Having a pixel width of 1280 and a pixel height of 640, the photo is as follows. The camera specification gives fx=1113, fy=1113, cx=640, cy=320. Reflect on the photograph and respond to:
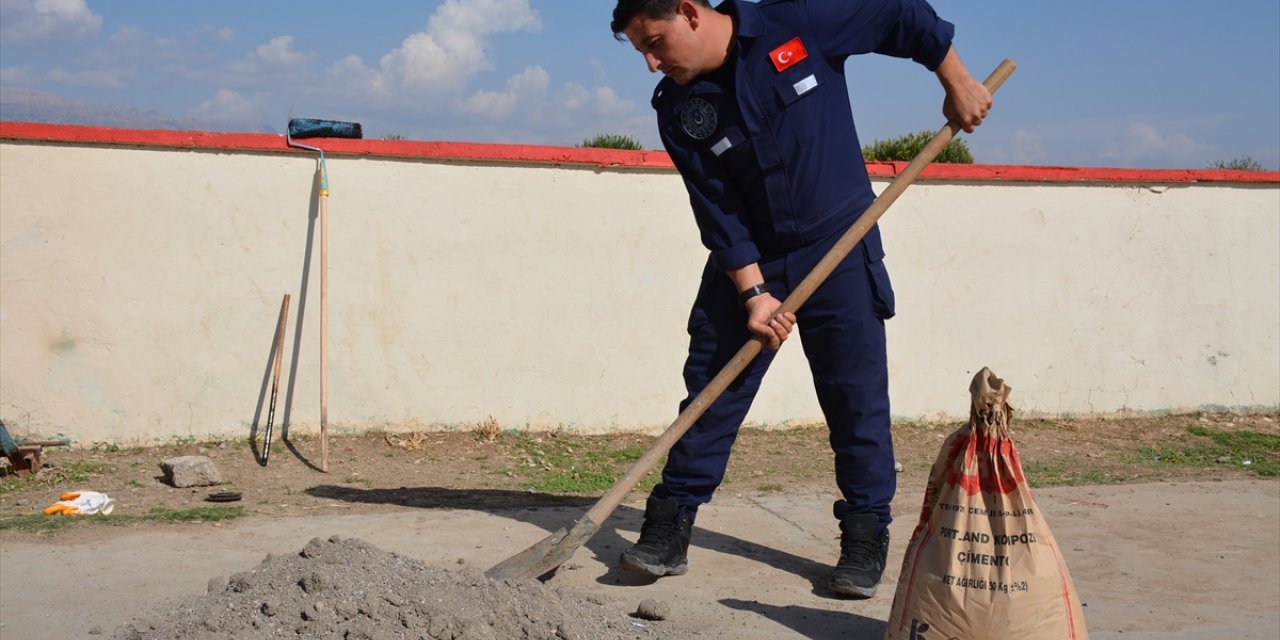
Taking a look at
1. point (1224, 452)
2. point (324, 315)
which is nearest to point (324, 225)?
point (324, 315)

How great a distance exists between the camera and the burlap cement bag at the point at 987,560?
9.76 ft

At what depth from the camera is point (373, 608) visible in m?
3.05

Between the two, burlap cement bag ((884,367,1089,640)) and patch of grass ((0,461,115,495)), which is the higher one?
burlap cement bag ((884,367,1089,640))

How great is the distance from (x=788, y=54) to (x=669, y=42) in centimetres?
42

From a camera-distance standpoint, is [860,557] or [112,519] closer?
[860,557]

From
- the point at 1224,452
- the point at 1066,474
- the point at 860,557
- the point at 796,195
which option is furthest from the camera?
the point at 1224,452

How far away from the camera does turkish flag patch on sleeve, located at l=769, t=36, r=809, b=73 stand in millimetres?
3760

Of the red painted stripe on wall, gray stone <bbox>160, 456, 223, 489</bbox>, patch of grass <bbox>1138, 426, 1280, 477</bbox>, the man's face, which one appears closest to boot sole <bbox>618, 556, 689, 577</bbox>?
the man's face

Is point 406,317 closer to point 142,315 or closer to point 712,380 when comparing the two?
point 142,315

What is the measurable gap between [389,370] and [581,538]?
355 cm

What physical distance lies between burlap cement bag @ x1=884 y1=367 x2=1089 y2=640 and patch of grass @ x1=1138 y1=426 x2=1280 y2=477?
166 inches

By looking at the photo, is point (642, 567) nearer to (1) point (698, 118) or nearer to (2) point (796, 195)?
(2) point (796, 195)

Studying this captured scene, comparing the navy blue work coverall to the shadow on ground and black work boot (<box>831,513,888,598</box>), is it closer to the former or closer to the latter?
black work boot (<box>831,513,888,598</box>)

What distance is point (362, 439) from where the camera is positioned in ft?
22.3
